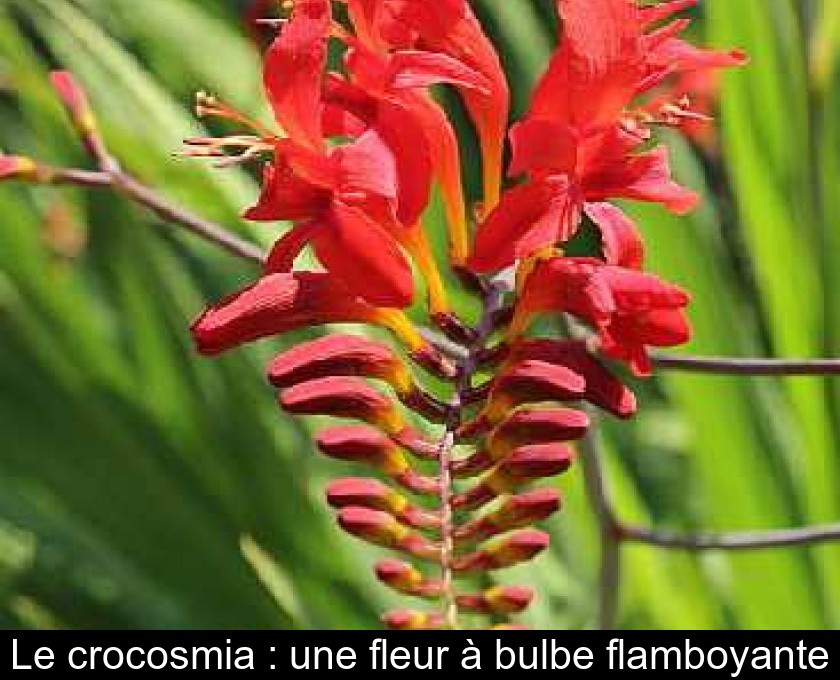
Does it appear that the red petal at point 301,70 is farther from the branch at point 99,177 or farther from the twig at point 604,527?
→ the twig at point 604,527

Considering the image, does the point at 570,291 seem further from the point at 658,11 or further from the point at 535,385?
the point at 658,11

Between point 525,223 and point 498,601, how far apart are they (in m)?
0.21

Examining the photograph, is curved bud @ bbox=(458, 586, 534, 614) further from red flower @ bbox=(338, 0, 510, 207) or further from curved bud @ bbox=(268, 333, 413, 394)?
red flower @ bbox=(338, 0, 510, 207)

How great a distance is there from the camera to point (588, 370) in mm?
804

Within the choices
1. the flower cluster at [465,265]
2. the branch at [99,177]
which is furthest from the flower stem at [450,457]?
the branch at [99,177]

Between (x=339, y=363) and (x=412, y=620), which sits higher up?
(x=339, y=363)

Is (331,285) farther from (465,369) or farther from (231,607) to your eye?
(231,607)

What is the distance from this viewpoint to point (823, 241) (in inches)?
56.8

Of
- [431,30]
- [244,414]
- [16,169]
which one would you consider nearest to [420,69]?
[431,30]

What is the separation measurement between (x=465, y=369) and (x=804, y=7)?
0.73 meters

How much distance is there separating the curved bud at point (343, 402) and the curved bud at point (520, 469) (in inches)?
2.2

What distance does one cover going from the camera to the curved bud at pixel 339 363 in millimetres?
819

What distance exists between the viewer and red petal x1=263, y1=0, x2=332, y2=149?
31.5 inches
